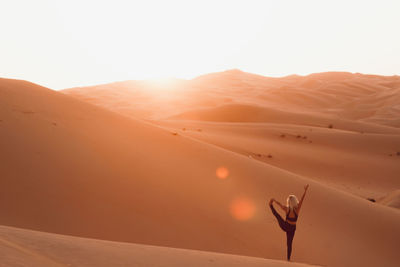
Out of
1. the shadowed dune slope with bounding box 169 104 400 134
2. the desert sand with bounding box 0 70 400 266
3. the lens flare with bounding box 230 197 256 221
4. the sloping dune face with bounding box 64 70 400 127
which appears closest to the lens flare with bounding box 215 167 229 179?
the desert sand with bounding box 0 70 400 266

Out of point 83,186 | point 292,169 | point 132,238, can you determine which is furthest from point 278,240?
point 292,169

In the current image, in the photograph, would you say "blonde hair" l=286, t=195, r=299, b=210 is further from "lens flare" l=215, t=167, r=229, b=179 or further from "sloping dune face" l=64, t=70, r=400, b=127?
"sloping dune face" l=64, t=70, r=400, b=127

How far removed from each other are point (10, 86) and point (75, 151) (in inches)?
154

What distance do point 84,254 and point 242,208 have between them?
14.9ft

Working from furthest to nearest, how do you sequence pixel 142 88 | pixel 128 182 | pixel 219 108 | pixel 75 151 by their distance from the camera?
pixel 142 88, pixel 219 108, pixel 75 151, pixel 128 182

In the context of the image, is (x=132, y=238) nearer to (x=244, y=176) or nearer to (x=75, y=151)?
(x=75, y=151)

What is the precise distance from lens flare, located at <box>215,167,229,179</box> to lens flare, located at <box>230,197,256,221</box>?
997mm

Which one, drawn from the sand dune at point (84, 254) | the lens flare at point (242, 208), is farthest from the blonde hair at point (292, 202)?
the lens flare at point (242, 208)

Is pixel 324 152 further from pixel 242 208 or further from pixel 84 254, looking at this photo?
pixel 84 254

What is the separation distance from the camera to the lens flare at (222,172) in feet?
28.9

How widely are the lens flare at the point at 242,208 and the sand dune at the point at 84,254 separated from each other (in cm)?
272

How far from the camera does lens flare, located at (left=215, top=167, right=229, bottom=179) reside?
347 inches

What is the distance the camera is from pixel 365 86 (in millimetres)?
73938

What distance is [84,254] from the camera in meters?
3.32
